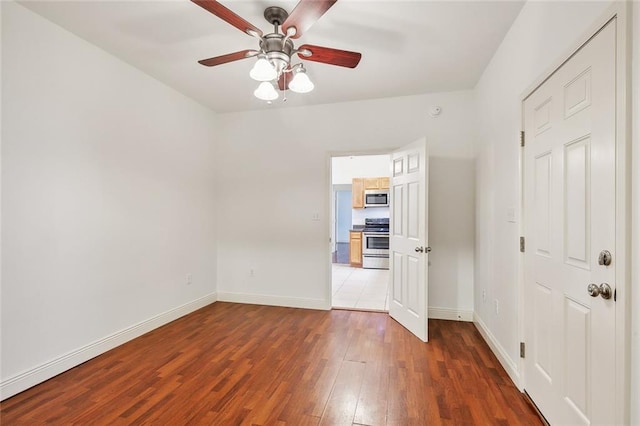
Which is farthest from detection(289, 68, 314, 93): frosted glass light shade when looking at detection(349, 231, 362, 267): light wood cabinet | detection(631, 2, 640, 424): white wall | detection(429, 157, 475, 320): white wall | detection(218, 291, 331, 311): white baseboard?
detection(349, 231, 362, 267): light wood cabinet

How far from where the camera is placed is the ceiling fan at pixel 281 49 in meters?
1.57

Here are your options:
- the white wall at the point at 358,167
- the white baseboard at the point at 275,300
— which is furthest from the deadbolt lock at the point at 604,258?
the white wall at the point at 358,167

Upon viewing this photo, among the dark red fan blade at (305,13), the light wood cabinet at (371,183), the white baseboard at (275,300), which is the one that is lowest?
the white baseboard at (275,300)

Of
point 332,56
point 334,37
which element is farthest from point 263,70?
point 334,37

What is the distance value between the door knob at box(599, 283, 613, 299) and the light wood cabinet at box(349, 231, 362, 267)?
567 centimetres

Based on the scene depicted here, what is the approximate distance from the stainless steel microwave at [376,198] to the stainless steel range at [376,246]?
468 mm

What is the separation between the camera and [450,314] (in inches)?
137

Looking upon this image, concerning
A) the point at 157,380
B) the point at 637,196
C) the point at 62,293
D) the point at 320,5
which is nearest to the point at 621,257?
the point at 637,196

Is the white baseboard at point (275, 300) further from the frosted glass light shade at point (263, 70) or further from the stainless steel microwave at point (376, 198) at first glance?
the stainless steel microwave at point (376, 198)

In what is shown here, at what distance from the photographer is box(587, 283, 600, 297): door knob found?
4.10ft

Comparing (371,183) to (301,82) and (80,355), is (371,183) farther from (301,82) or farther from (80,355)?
(80,355)

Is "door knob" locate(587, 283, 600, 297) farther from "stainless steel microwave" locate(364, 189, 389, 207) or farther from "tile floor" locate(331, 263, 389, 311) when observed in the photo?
"stainless steel microwave" locate(364, 189, 389, 207)

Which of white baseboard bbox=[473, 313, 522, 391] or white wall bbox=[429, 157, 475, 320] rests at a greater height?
white wall bbox=[429, 157, 475, 320]

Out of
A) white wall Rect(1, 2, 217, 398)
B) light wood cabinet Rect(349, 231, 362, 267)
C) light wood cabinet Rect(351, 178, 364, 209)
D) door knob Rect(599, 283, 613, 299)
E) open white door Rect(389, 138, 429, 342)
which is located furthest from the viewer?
light wood cabinet Rect(351, 178, 364, 209)
